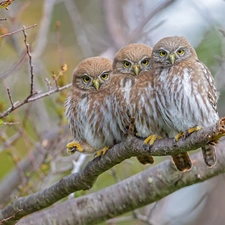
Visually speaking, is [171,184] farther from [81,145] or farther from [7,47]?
[7,47]

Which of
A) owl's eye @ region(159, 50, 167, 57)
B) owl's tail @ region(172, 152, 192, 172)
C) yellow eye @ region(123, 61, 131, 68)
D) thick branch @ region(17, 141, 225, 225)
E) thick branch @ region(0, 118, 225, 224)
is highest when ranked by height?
owl's eye @ region(159, 50, 167, 57)

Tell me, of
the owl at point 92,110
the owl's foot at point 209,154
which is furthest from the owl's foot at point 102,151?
the owl's foot at point 209,154

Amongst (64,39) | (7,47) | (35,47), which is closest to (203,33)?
(35,47)

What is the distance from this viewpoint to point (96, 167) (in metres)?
5.10

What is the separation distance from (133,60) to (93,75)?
1.43 feet

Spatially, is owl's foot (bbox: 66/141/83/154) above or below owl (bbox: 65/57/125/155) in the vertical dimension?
below

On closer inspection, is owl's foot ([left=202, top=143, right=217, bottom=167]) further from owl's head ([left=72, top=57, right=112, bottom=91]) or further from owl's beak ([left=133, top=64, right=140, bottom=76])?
owl's head ([left=72, top=57, right=112, bottom=91])

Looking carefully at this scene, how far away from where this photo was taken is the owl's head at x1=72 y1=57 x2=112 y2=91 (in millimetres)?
5688

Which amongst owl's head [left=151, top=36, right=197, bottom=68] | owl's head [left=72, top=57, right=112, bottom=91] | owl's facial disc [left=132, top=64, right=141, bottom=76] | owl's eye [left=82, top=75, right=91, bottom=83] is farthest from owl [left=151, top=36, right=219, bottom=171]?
owl's eye [left=82, top=75, right=91, bottom=83]

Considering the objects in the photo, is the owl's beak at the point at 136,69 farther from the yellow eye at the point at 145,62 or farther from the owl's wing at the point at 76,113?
the owl's wing at the point at 76,113

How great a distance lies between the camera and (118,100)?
17.5ft

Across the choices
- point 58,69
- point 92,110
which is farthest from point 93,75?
point 58,69

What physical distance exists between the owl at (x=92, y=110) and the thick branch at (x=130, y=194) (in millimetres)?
509

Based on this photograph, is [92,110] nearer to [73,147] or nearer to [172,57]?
[73,147]
